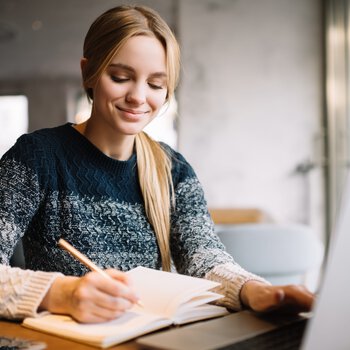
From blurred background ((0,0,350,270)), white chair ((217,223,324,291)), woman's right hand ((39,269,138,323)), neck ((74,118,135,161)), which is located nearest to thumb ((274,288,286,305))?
woman's right hand ((39,269,138,323))

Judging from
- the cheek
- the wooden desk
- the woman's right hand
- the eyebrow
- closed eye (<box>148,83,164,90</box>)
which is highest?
the eyebrow

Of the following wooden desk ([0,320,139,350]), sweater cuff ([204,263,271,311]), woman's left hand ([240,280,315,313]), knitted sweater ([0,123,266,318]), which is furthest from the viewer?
knitted sweater ([0,123,266,318])

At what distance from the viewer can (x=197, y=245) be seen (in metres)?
1.24

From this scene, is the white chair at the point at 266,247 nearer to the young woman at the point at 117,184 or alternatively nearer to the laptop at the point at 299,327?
the young woman at the point at 117,184

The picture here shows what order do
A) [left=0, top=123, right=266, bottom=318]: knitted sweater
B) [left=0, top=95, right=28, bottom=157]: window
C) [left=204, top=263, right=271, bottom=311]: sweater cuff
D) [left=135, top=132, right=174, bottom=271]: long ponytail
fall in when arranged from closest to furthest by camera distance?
[left=204, top=263, right=271, bottom=311]: sweater cuff < [left=0, top=123, right=266, bottom=318]: knitted sweater < [left=135, top=132, right=174, bottom=271]: long ponytail < [left=0, top=95, right=28, bottom=157]: window

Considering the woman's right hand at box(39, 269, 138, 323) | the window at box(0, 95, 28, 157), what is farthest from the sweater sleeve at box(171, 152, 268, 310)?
the window at box(0, 95, 28, 157)

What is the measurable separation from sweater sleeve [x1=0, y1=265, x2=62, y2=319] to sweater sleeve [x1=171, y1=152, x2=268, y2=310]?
1.01ft

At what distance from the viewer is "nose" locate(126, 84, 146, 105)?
3.83 ft

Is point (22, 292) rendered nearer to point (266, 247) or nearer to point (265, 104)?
point (266, 247)

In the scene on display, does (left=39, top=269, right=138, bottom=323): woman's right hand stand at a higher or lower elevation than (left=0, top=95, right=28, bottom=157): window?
higher

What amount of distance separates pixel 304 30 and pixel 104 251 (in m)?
3.82

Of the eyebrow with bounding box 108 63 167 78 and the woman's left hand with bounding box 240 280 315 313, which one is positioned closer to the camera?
the woman's left hand with bounding box 240 280 315 313

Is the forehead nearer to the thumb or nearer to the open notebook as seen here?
the open notebook

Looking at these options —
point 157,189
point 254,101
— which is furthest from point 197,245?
point 254,101
